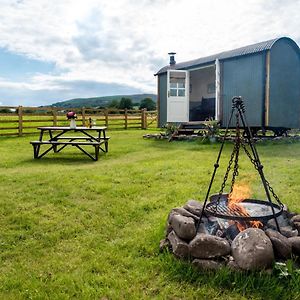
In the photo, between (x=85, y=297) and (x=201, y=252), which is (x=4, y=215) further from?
(x=201, y=252)

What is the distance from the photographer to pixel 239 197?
10.7 ft

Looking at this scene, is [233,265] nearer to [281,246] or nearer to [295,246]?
Answer: [281,246]

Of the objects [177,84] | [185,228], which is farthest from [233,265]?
[177,84]

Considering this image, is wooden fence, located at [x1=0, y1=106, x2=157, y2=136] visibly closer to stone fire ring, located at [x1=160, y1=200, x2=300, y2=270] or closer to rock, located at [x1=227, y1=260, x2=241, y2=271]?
A: stone fire ring, located at [x1=160, y1=200, x2=300, y2=270]

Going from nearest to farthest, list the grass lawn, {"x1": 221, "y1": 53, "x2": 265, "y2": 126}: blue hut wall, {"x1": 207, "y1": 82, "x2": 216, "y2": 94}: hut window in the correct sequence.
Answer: the grass lawn, {"x1": 221, "y1": 53, "x2": 265, "y2": 126}: blue hut wall, {"x1": 207, "y1": 82, "x2": 216, "y2": 94}: hut window

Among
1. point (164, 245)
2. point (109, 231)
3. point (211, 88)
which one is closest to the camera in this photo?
point (164, 245)

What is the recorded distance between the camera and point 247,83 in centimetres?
1007

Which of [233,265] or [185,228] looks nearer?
[233,265]

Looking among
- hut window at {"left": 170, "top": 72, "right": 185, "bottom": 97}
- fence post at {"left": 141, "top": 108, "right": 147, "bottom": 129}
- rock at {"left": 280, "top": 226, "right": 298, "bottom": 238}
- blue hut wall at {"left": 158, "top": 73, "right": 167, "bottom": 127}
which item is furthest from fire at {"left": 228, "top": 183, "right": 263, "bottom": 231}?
fence post at {"left": 141, "top": 108, "right": 147, "bottom": 129}

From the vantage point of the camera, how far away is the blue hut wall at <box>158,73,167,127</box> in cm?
1252

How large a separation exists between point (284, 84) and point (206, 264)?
29.8 ft

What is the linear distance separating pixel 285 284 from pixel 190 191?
2.15 m

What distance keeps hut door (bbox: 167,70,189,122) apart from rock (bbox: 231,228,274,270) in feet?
32.1

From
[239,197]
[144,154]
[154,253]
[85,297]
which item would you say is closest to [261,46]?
[144,154]
